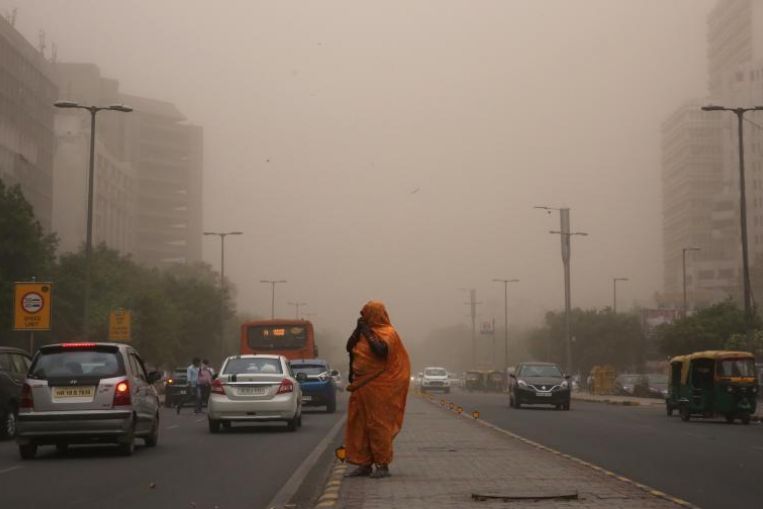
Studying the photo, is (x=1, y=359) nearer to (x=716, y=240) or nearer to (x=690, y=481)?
(x=690, y=481)

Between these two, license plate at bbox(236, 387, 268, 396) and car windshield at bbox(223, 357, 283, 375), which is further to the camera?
car windshield at bbox(223, 357, 283, 375)

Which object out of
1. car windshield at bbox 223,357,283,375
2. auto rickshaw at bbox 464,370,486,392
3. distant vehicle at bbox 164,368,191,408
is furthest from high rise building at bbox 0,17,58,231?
car windshield at bbox 223,357,283,375

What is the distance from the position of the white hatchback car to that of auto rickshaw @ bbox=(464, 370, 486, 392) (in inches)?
3031

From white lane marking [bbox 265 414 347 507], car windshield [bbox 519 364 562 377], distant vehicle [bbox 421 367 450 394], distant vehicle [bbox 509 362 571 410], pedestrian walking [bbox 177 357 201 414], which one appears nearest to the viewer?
white lane marking [bbox 265 414 347 507]

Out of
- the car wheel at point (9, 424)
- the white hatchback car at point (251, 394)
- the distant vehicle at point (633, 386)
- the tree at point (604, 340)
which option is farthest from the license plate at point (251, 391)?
the tree at point (604, 340)

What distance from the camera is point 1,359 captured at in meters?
25.6

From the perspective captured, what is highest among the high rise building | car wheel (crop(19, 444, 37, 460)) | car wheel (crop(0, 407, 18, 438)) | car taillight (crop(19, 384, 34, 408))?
the high rise building

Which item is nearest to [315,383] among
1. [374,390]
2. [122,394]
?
[122,394]

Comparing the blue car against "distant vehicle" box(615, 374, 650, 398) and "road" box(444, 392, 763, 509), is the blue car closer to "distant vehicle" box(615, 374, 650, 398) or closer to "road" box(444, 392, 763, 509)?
"road" box(444, 392, 763, 509)

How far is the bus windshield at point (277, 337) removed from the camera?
50.9 meters

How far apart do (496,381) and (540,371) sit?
57.6 meters

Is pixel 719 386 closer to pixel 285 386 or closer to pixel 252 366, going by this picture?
pixel 285 386

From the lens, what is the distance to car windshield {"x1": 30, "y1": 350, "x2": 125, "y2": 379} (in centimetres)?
2031

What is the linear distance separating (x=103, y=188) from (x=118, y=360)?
144 m
